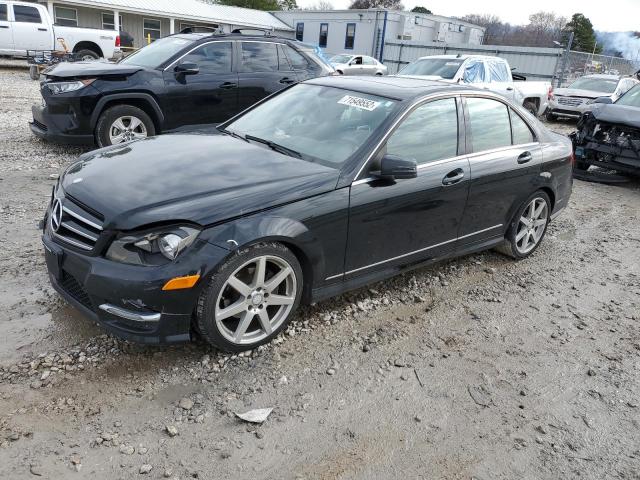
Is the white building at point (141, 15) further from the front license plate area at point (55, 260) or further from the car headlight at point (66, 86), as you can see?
the front license plate area at point (55, 260)

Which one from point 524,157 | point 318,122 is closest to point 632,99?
point 524,157

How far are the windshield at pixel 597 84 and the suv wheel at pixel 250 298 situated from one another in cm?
1722

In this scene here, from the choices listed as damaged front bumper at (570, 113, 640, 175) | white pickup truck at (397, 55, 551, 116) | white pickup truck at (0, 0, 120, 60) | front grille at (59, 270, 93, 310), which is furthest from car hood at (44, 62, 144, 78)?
white pickup truck at (0, 0, 120, 60)

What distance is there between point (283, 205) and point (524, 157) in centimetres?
263

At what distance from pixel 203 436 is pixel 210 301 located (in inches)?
28.3

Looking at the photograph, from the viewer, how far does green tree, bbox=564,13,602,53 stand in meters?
63.4

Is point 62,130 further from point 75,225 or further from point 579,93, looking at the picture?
point 579,93

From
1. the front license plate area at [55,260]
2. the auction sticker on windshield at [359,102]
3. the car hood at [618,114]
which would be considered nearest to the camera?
the front license plate area at [55,260]

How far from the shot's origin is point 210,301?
9.93 ft

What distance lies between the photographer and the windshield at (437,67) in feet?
41.9

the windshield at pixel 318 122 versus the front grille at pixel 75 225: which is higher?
the windshield at pixel 318 122

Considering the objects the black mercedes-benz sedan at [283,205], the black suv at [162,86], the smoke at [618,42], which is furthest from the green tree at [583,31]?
the black mercedes-benz sedan at [283,205]

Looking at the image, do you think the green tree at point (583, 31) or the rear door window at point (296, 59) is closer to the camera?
the rear door window at point (296, 59)

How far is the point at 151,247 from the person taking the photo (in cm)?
294
